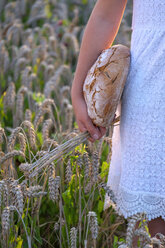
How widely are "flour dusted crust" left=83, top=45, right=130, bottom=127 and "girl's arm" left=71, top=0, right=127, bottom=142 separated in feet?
0.15

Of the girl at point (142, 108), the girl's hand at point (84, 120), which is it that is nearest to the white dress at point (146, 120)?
the girl at point (142, 108)

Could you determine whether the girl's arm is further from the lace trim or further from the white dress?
the lace trim

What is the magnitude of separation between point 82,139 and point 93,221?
12.0 inches

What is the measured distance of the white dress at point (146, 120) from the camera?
113cm

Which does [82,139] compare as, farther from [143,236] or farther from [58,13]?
[58,13]

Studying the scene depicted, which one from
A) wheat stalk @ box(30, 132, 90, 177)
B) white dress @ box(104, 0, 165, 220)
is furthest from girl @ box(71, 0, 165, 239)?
wheat stalk @ box(30, 132, 90, 177)

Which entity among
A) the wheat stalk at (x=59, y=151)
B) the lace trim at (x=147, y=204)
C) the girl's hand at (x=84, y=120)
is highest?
the girl's hand at (x=84, y=120)

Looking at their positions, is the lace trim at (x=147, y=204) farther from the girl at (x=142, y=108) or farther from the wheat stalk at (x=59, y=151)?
the wheat stalk at (x=59, y=151)

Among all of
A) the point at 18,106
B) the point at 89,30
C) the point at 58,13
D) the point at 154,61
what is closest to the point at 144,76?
the point at 154,61

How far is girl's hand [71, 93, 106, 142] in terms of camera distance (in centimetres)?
127

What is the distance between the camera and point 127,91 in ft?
3.93

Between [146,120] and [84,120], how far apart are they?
0.70 ft

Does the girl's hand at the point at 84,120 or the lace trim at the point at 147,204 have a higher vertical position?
the girl's hand at the point at 84,120

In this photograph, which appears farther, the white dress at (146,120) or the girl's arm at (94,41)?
the girl's arm at (94,41)
